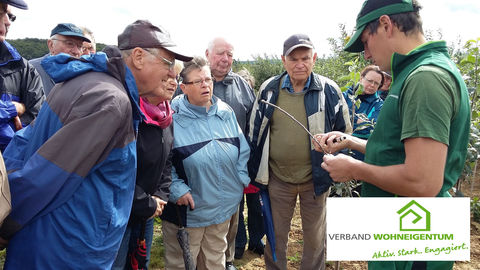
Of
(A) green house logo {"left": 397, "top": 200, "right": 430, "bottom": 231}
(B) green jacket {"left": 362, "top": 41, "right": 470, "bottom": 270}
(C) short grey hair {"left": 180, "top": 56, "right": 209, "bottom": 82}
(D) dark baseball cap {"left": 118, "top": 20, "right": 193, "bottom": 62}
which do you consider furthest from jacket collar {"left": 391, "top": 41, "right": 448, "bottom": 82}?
(C) short grey hair {"left": 180, "top": 56, "right": 209, "bottom": 82}

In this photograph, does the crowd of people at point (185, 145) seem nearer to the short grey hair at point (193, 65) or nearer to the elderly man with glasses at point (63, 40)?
the short grey hair at point (193, 65)

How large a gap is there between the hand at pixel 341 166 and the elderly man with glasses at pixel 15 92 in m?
2.70

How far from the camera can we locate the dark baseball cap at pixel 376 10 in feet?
5.44

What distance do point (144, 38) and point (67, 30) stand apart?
2.81 m

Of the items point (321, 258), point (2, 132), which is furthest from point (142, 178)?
point (321, 258)

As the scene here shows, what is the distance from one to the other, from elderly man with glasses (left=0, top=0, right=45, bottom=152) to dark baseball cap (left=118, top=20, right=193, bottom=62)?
133 centimetres

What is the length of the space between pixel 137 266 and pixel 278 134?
181 centimetres

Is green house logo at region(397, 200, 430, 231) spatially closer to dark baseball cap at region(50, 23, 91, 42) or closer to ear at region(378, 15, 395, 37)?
ear at region(378, 15, 395, 37)

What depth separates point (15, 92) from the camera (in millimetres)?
3002

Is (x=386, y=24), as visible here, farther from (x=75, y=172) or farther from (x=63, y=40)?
(x=63, y=40)

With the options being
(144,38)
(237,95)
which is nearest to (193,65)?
(237,95)

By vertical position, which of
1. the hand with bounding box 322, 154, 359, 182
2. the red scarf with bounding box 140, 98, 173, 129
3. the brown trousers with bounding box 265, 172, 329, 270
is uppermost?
the red scarf with bounding box 140, 98, 173, 129

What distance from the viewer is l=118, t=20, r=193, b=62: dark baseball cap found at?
1939mm

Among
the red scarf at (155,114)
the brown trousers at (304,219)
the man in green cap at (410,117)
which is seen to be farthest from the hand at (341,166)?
the brown trousers at (304,219)
